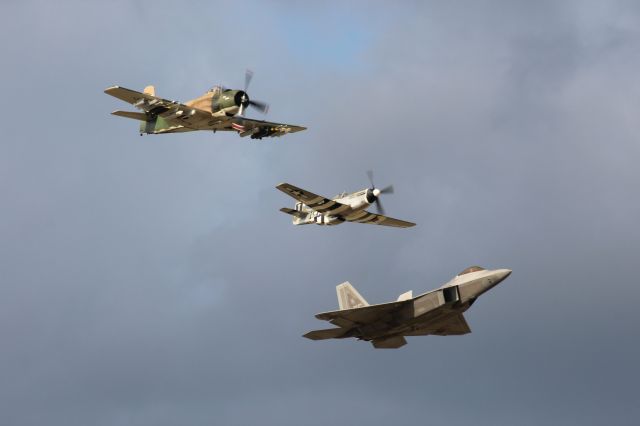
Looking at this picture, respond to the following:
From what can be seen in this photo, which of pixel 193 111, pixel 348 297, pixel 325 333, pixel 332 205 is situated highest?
pixel 193 111

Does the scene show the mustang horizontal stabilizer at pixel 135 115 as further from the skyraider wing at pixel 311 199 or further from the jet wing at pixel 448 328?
the jet wing at pixel 448 328

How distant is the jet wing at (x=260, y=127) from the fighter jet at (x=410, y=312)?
21573mm

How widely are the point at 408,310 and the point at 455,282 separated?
4.71 metres

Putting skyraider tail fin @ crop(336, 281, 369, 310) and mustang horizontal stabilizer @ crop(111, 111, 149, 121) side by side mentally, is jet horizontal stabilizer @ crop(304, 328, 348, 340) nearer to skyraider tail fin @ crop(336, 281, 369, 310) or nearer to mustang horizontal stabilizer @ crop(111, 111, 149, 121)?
skyraider tail fin @ crop(336, 281, 369, 310)

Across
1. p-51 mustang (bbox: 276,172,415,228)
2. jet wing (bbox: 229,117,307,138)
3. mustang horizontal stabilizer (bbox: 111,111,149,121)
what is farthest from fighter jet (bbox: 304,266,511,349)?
mustang horizontal stabilizer (bbox: 111,111,149,121)

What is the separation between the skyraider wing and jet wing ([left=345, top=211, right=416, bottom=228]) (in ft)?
8.55

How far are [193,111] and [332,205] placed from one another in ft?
52.9

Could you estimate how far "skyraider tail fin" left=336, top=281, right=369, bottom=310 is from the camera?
112 metres

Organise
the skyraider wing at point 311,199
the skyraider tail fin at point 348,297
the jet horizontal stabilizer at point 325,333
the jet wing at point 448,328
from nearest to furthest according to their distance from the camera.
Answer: the jet horizontal stabilizer at point 325,333 < the jet wing at point 448,328 < the skyraider tail fin at point 348,297 < the skyraider wing at point 311,199

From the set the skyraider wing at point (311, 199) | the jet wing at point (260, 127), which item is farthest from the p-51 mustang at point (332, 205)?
the jet wing at point (260, 127)

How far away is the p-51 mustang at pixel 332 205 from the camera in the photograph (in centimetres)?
11800

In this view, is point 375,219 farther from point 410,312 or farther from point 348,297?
point 410,312

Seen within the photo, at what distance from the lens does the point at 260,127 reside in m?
122

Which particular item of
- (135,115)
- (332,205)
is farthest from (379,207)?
(135,115)
